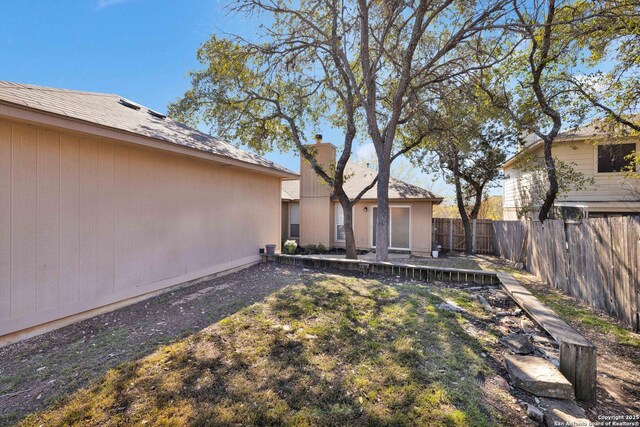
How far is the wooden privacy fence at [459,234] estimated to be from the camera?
14.7 metres

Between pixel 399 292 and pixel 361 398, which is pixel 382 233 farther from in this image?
pixel 361 398

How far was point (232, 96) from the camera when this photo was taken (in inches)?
373

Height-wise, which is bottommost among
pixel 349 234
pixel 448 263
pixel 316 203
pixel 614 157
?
pixel 448 263

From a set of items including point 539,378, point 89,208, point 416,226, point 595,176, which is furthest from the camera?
point 416,226

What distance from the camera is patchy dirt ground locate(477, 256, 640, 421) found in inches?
103

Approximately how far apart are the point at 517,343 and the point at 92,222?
6283 mm

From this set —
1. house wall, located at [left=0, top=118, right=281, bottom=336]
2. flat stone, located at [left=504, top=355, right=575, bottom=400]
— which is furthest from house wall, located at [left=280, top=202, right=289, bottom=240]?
flat stone, located at [left=504, top=355, right=575, bottom=400]

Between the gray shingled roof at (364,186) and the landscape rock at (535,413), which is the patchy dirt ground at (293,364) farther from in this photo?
the gray shingled roof at (364,186)

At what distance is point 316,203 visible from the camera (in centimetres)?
1434

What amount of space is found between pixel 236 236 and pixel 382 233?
13.9ft

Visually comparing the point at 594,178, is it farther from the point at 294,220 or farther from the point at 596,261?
the point at 294,220

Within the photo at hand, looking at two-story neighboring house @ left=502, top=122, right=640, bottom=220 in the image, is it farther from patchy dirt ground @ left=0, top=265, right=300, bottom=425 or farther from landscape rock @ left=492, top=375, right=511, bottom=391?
patchy dirt ground @ left=0, top=265, right=300, bottom=425

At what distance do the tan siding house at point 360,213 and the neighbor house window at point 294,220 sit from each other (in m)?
0.06

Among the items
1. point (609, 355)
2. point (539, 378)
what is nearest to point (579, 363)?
point (539, 378)
